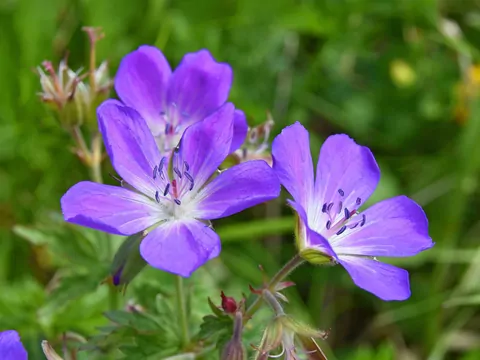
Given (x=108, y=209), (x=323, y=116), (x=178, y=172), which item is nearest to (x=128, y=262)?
(x=108, y=209)

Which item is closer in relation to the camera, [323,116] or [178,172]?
[178,172]

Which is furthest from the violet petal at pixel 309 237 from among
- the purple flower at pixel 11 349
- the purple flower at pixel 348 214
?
the purple flower at pixel 11 349

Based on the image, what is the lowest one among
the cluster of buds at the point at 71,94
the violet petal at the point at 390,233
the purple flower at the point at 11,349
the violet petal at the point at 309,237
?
the violet petal at the point at 390,233

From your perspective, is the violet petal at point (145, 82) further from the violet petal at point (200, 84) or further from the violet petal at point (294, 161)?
the violet petal at point (294, 161)

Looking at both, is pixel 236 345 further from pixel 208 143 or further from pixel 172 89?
pixel 172 89

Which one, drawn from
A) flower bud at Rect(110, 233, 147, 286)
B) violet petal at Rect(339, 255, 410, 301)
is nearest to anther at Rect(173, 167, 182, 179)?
flower bud at Rect(110, 233, 147, 286)

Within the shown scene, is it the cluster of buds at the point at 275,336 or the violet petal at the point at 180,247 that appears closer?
the violet petal at the point at 180,247

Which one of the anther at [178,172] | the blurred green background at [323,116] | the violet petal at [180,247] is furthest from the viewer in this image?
the blurred green background at [323,116]
